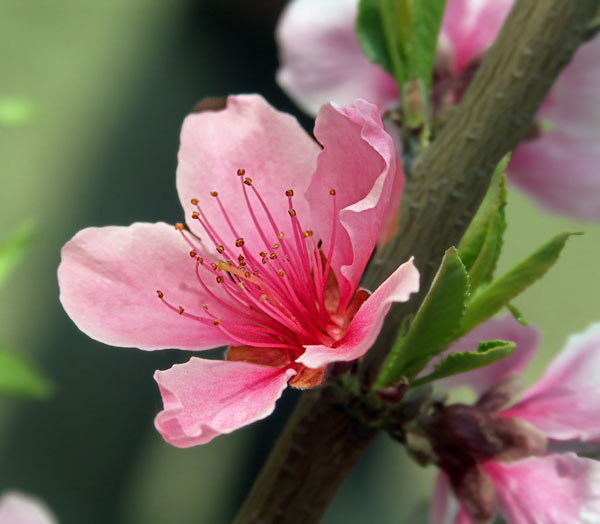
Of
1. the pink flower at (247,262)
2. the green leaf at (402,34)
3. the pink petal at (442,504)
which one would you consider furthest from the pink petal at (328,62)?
the pink petal at (442,504)

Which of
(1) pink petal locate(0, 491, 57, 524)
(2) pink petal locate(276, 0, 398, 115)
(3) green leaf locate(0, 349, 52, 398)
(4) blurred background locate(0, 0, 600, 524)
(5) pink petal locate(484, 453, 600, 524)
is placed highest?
(2) pink petal locate(276, 0, 398, 115)

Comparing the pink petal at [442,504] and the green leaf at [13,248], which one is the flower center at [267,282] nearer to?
the pink petal at [442,504]

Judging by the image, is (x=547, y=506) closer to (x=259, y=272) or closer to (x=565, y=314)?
(x=259, y=272)

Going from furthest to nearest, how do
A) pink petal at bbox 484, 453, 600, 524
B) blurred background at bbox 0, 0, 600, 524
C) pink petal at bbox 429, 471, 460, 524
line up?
blurred background at bbox 0, 0, 600, 524 < pink petal at bbox 429, 471, 460, 524 < pink petal at bbox 484, 453, 600, 524

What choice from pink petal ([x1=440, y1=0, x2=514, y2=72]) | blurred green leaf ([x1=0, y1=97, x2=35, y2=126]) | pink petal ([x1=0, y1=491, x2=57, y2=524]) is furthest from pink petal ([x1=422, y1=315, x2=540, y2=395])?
blurred green leaf ([x1=0, y1=97, x2=35, y2=126])

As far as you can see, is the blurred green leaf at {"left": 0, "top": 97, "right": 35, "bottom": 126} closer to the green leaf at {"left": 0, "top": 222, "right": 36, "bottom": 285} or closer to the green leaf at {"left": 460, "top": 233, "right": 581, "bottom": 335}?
the green leaf at {"left": 0, "top": 222, "right": 36, "bottom": 285}

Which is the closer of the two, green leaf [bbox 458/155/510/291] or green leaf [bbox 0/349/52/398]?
green leaf [bbox 458/155/510/291]

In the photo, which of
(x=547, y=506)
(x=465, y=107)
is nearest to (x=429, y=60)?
(x=465, y=107)
